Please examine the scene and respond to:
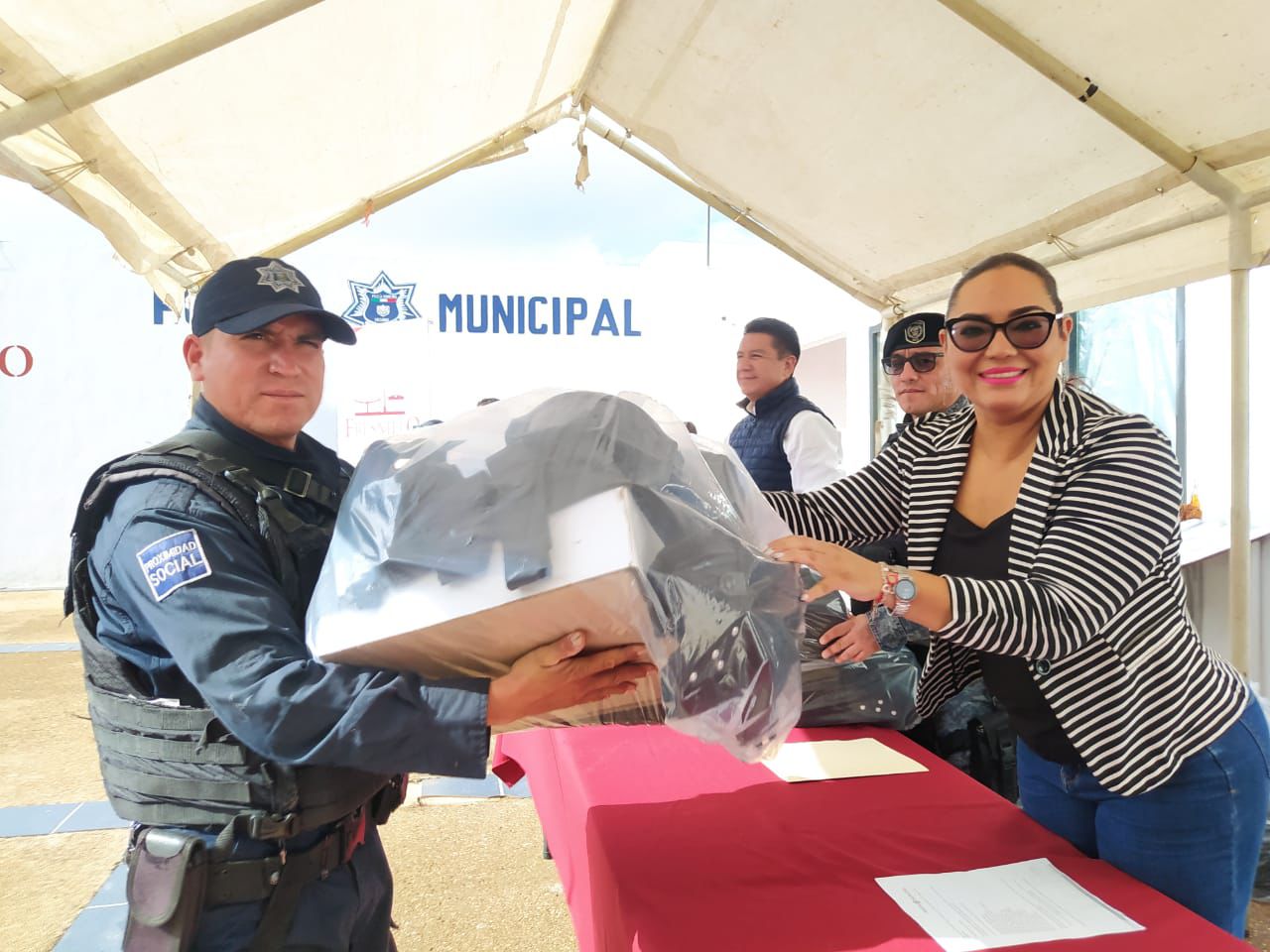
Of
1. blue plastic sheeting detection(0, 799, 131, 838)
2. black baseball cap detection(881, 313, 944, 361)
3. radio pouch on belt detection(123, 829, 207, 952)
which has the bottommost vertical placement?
blue plastic sheeting detection(0, 799, 131, 838)

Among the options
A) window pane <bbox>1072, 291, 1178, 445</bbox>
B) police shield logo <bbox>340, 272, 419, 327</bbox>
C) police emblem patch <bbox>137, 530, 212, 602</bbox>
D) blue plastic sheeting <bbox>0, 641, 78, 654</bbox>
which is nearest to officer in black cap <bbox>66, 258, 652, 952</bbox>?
police emblem patch <bbox>137, 530, 212, 602</bbox>

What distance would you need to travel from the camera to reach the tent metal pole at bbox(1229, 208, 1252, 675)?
94.2 inches

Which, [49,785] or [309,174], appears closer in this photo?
[49,785]

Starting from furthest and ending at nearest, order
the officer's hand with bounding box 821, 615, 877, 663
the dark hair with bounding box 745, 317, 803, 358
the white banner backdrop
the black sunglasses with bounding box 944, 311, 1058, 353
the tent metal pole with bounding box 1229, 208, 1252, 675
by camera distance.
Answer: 1. the white banner backdrop
2. the dark hair with bounding box 745, 317, 803, 358
3. the tent metal pole with bounding box 1229, 208, 1252, 675
4. the officer's hand with bounding box 821, 615, 877, 663
5. the black sunglasses with bounding box 944, 311, 1058, 353

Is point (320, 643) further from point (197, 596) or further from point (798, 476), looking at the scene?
point (798, 476)

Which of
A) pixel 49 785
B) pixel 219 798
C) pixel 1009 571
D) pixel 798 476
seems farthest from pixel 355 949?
pixel 49 785

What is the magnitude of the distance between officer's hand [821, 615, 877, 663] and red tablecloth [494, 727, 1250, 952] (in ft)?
0.92

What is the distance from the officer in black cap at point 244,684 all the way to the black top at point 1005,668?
0.63 m

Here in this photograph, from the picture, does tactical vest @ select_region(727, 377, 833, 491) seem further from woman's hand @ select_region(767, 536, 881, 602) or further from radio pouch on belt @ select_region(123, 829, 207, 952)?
radio pouch on belt @ select_region(123, 829, 207, 952)

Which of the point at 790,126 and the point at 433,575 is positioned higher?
the point at 790,126

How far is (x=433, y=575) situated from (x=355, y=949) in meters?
0.70

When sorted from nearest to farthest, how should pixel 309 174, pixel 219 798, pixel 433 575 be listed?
pixel 433 575
pixel 219 798
pixel 309 174

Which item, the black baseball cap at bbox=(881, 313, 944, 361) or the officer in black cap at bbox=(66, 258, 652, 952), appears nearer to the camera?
the officer in black cap at bbox=(66, 258, 652, 952)

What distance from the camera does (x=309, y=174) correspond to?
3.57 metres
